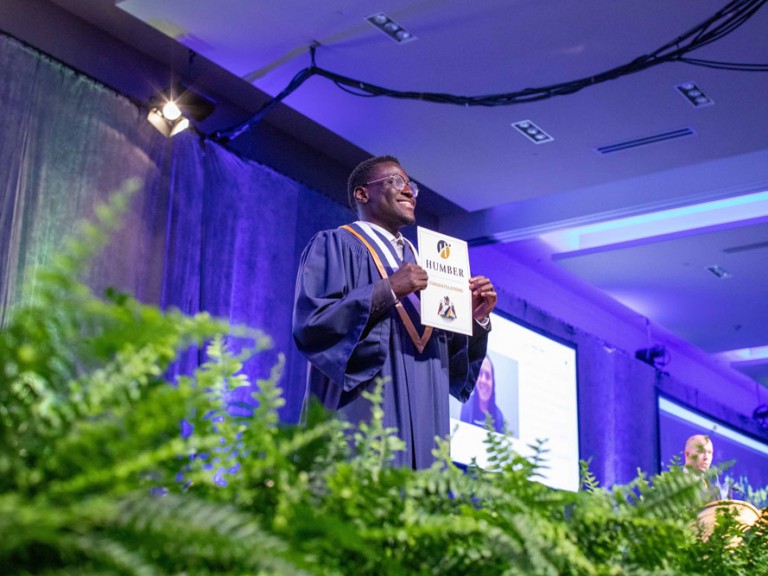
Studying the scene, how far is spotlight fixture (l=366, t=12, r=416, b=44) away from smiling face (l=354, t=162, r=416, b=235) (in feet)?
7.61

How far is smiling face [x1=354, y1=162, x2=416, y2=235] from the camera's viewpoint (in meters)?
2.90

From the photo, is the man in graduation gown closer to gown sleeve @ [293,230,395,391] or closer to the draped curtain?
gown sleeve @ [293,230,395,391]

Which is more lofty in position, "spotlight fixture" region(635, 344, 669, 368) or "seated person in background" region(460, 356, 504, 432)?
"spotlight fixture" region(635, 344, 669, 368)

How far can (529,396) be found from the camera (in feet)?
26.1

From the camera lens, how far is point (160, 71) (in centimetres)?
579

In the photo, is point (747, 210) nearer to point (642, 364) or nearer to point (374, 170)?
point (642, 364)

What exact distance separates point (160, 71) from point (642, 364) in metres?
5.71

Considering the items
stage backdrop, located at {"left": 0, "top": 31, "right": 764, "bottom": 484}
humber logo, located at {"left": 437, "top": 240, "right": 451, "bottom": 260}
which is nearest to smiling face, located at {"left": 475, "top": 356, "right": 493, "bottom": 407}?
stage backdrop, located at {"left": 0, "top": 31, "right": 764, "bottom": 484}

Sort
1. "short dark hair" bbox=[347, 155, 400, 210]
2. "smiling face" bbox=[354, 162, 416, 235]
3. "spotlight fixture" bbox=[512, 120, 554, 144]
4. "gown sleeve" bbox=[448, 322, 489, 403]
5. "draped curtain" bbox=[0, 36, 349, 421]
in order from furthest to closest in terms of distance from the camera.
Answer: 1. "spotlight fixture" bbox=[512, 120, 554, 144]
2. "draped curtain" bbox=[0, 36, 349, 421]
3. "short dark hair" bbox=[347, 155, 400, 210]
4. "smiling face" bbox=[354, 162, 416, 235]
5. "gown sleeve" bbox=[448, 322, 489, 403]

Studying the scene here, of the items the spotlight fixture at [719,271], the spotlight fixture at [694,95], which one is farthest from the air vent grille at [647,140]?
the spotlight fixture at [719,271]

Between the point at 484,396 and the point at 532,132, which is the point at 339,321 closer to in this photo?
the point at 532,132

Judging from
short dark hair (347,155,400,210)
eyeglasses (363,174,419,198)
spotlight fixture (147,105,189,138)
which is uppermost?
spotlight fixture (147,105,189,138)

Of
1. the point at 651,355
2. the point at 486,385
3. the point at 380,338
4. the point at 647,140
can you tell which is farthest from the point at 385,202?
the point at 651,355

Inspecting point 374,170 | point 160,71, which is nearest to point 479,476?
point 374,170
